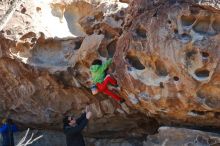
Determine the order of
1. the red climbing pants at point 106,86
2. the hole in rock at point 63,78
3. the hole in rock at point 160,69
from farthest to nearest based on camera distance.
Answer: the hole in rock at point 63,78 < the red climbing pants at point 106,86 < the hole in rock at point 160,69

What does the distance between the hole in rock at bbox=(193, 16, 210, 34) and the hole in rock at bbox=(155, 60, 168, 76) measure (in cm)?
66

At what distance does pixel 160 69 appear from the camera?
23.7ft

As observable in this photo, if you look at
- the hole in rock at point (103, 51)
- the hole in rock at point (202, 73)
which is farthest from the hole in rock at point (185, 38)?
the hole in rock at point (103, 51)

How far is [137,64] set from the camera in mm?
7457

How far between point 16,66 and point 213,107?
11.4 feet

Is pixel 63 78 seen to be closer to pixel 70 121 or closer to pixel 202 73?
pixel 70 121

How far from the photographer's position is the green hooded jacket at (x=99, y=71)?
784 centimetres

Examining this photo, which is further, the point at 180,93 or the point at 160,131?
the point at 160,131

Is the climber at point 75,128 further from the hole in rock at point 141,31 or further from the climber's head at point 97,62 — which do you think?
the hole in rock at point 141,31

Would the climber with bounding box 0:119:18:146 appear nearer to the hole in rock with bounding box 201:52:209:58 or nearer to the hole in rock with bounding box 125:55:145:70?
the hole in rock with bounding box 125:55:145:70

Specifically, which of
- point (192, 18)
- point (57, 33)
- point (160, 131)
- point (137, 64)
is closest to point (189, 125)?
point (160, 131)

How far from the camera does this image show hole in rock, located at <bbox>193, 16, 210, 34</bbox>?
22.4 feet

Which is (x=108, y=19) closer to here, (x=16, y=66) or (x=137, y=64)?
(x=137, y=64)

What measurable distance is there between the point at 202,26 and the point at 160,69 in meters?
A: 0.83
